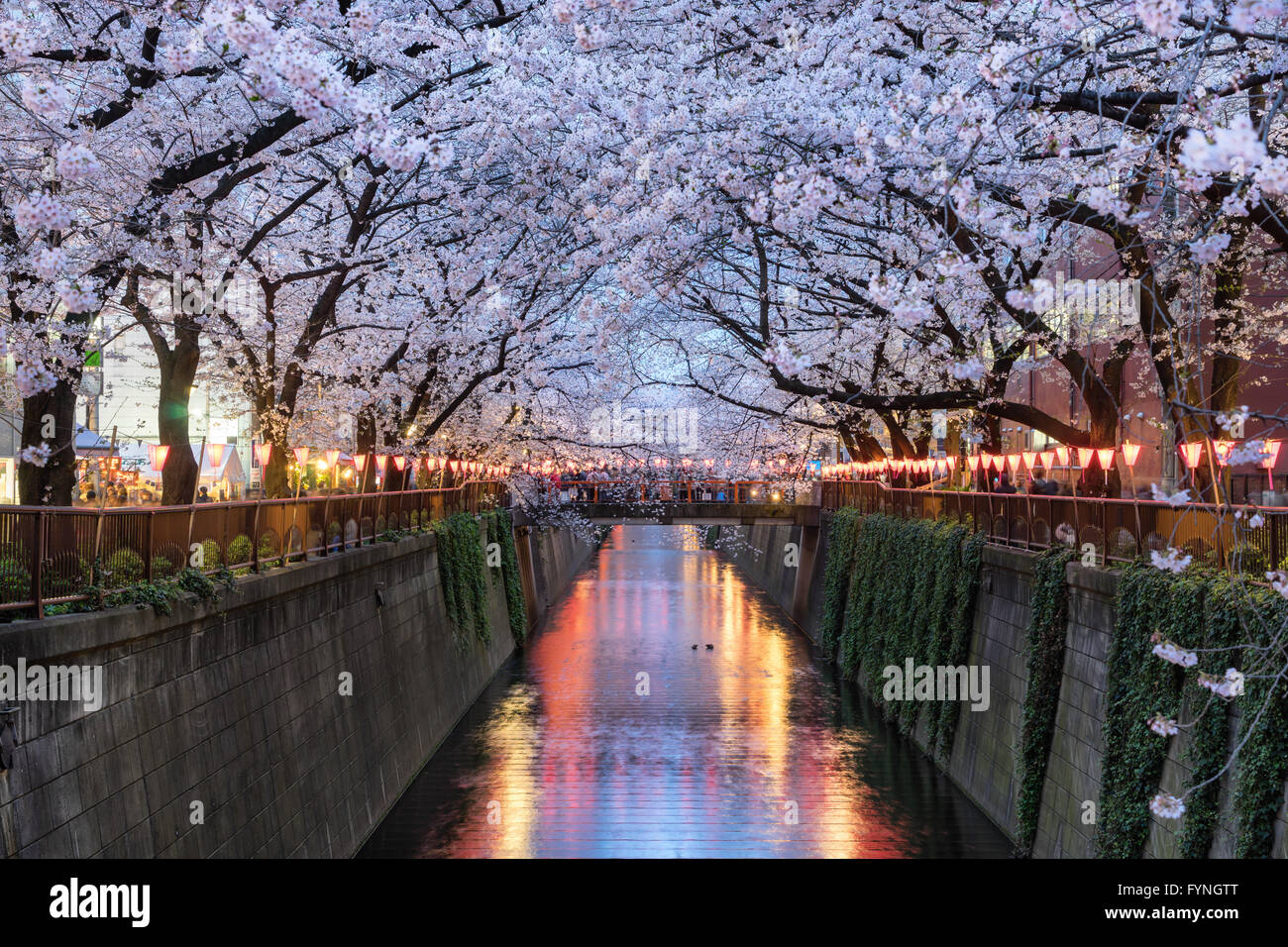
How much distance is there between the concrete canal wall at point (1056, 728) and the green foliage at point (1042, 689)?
0.12 m

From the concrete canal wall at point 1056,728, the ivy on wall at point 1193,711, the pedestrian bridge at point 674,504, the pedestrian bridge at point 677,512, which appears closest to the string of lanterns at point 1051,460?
the ivy on wall at point 1193,711

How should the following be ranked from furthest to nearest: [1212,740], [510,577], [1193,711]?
[510,577]
[1193,711]
[1212,740]

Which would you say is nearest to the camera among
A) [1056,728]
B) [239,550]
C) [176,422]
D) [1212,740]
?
[1212,740]

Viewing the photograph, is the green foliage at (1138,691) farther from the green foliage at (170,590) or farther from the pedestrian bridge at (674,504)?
the pedestrian bridge at (674,504)

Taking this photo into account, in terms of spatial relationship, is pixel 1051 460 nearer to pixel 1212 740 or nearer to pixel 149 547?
pixel 1212 740

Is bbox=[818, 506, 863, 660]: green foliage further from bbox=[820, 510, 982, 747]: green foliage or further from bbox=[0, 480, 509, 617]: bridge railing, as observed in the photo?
bbox=[0, 480, 509, 617]: bridge railing

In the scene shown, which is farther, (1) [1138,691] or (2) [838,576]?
(2) [838,576]

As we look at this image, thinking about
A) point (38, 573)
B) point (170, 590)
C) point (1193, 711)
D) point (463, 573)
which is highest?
point (38, 573)

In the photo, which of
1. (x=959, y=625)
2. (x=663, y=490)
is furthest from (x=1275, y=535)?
(x=663, y=490)

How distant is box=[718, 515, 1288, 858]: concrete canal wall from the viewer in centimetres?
1156

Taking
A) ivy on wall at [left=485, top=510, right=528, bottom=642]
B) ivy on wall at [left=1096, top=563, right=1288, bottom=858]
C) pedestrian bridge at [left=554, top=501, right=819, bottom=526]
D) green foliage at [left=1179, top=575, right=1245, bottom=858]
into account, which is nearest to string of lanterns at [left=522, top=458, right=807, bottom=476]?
pedestrian bridge at [left=554, top=501, right=819, bottom=526]

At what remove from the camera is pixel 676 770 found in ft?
73.5

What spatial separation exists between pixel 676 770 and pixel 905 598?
21.8 feet

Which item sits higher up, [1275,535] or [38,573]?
[1275,535]
